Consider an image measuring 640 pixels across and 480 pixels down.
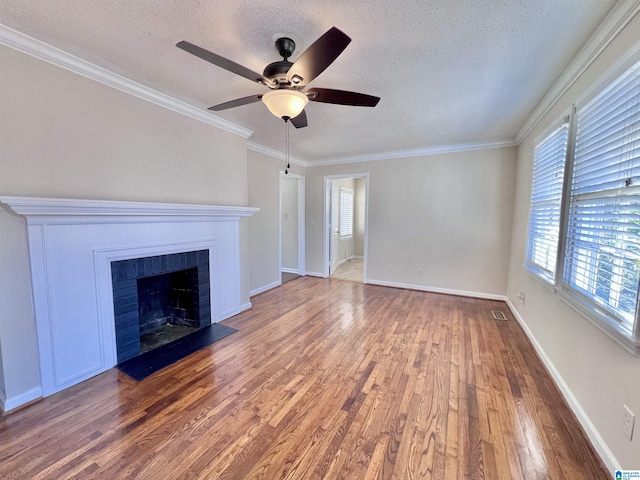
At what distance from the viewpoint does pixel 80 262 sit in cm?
201

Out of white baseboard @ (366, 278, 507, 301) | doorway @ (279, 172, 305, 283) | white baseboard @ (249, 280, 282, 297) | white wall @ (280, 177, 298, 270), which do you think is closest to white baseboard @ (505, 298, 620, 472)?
white baseboard @ (366, 278, 507, 301)

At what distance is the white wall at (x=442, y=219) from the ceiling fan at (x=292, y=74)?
3014 mm

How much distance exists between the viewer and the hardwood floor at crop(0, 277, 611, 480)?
4.47ft

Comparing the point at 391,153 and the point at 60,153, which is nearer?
the point at 60,153

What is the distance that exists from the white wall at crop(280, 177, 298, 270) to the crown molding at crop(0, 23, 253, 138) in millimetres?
2650

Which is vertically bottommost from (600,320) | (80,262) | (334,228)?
(600,320)

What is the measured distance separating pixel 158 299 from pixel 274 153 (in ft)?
9.34

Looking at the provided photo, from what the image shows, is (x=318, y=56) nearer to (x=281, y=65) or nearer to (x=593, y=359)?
(x=281, y=65)

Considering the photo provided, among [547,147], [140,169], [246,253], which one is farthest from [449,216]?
[140,169]

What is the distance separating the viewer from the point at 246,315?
3.42 meters

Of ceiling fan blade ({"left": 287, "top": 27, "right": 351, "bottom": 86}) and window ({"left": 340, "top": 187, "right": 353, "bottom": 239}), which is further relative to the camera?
window ({"left": 340, "top": 187, "right": 353, "bottom": 239})

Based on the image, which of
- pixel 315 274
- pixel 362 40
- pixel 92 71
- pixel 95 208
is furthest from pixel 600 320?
pixel 315 274

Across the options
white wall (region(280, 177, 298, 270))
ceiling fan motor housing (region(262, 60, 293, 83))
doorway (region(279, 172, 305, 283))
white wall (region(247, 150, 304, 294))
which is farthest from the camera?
white wall (region(280, 177, 298, 270))

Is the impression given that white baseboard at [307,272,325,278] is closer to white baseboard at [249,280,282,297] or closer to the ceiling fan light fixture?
white baseboard at [249,280,282,297]
